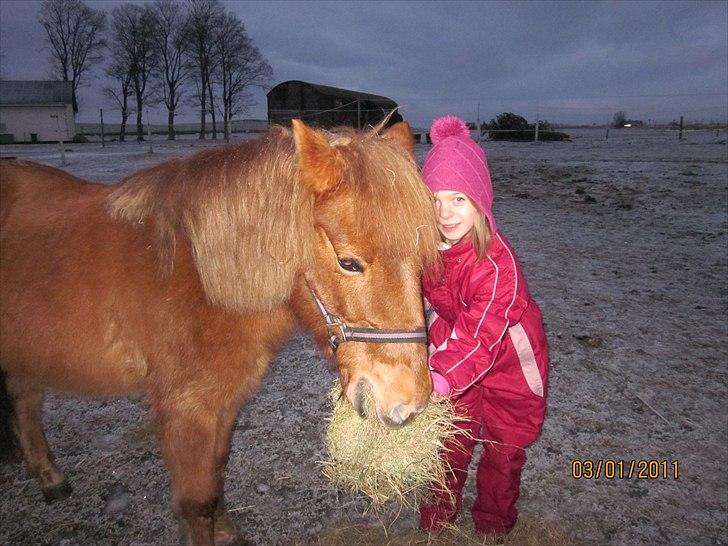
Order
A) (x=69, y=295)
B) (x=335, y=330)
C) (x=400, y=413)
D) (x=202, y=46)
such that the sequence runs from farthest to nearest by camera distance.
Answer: (x=202, y=46) < (x=69, y=295) < (x=335, y=330) < (x=400, y=413)

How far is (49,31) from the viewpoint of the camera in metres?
Answer: 46.1

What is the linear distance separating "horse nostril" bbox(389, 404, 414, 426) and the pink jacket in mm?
390

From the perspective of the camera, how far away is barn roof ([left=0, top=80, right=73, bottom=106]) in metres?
43.5

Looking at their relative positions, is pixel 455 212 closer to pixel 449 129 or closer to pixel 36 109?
pixel 449 129

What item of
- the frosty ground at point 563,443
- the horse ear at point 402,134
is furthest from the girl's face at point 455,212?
the frosty ground at point 563,443

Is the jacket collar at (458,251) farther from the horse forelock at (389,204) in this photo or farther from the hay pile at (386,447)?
the hay pile at (386,447)

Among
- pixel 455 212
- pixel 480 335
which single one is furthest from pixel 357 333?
pixel 455 212

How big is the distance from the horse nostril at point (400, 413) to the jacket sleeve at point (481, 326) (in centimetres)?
39

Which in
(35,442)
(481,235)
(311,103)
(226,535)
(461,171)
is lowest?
(226,535)

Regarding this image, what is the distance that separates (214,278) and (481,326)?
120cm

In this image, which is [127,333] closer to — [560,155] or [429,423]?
[429,423]

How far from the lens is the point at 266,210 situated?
1.75 metres

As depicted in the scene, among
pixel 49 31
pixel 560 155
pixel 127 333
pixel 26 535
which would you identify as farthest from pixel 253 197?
pixel 49 31

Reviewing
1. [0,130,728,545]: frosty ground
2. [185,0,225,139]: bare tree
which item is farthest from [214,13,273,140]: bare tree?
[0,130,728,545]: frosty ground
